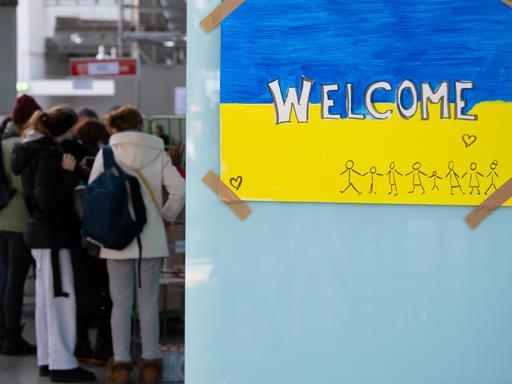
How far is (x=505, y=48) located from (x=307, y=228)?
759mm

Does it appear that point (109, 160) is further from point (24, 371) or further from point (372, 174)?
point (372, 174)

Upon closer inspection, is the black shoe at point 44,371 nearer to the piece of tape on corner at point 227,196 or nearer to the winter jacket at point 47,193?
the winter jacket at point 47,193

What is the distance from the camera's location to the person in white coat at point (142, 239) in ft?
18.6

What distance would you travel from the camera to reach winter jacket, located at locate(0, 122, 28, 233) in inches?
260

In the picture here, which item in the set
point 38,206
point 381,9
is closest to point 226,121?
point 381,9

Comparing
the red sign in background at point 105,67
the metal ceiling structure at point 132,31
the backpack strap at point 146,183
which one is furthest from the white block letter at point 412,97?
the metal ceiling structure at point 132,31

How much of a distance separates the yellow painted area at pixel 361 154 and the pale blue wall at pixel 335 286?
4 centimetres

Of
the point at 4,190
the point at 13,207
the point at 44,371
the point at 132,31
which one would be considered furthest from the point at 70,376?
the point at 132,31

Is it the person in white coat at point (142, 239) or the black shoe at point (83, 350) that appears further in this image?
the black shoe at point (83, 350)

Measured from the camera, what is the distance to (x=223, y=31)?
Answer: 276 cm

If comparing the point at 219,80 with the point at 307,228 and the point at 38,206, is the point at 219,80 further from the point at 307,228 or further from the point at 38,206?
the point at 38,206

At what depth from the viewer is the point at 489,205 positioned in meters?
2.73

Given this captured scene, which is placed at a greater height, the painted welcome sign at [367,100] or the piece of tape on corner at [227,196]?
the painted welcome sign at [367,100]

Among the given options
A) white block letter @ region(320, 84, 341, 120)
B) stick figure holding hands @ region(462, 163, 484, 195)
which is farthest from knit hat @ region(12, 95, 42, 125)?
stick figure holding hands @ region(462, 163, 484, 195)
